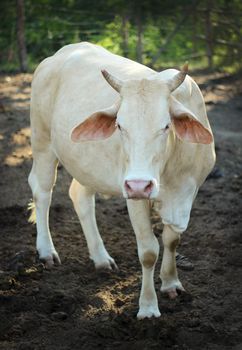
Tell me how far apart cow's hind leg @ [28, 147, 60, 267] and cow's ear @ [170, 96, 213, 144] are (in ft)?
5.64

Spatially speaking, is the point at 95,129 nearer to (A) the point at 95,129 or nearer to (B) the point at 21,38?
(A) the point at 95,129

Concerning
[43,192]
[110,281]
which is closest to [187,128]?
[110,281]

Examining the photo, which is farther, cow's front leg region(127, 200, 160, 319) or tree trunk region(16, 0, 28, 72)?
tree trunk region(16, 0, 28, 72)

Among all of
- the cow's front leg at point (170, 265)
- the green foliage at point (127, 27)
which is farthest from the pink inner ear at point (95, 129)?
the green foliage at point (127, 27)

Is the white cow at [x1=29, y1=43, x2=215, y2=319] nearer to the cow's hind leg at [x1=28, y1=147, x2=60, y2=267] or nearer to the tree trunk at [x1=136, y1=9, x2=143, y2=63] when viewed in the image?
the cow's hind leg at [x1=28, y1=147, x2=60, y2=267]

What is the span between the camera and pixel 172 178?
4664 millimetres

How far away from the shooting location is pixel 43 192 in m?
5.82

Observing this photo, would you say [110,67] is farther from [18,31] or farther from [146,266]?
[18,31]

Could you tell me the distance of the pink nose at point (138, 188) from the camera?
3.88m

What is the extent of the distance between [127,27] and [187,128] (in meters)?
8.93

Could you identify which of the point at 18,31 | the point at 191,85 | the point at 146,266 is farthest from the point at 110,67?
the point at 18,31

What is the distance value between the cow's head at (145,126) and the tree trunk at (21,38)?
27.2 ft

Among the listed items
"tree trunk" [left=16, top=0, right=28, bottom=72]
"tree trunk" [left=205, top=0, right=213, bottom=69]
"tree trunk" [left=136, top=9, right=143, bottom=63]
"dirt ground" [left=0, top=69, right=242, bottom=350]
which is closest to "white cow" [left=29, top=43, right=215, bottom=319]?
"dirt ground" [left=0, top=69, right=242, bottom=350]

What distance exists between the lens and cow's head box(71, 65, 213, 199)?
398cm
